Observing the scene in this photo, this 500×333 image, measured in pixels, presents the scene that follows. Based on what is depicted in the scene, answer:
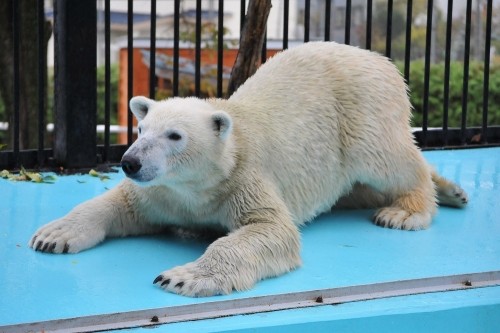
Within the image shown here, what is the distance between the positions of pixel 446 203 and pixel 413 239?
75 centimetres

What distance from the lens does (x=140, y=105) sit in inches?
144

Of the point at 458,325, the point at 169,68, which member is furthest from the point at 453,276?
the point at 169,68

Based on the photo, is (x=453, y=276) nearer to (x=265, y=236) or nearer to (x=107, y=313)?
(x=265, y=236)

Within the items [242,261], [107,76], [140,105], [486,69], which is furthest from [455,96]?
[242,261]

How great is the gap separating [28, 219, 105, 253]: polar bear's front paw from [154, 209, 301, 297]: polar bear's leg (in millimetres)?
552

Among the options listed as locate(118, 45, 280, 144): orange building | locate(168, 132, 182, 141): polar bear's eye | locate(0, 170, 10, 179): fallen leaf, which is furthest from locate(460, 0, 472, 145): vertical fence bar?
locate(118, 45, 280, 144): orange building

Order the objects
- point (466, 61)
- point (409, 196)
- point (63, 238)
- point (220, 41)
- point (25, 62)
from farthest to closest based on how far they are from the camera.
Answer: point (25, 62) → point (466, 61) → point (220, 41) → point (409, 196) → point (63, 238)

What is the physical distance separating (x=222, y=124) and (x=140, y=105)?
1.28 feet

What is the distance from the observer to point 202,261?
3.20 meters

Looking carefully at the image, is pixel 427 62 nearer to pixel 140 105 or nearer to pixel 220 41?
pixel 220 41

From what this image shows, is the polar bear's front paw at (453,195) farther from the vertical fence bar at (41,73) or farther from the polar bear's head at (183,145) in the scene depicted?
the vertical fence bar at (41,73)

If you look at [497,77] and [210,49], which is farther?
[497,77]

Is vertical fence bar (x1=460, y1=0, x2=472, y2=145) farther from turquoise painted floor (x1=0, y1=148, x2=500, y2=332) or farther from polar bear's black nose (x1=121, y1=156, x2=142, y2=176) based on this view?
polar bear's black nose (x1=121, y1=156, x2=142, y2=176)

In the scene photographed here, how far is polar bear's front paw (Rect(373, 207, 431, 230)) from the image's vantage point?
164 inches
